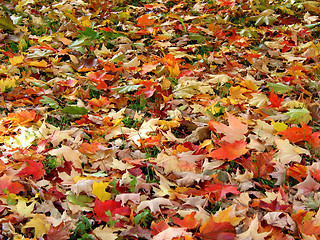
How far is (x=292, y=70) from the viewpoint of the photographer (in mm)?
2641

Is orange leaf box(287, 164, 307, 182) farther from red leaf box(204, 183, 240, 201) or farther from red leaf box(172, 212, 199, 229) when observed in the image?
red leaf box(172, 212, 199, 229)

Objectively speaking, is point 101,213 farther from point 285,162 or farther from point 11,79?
point 11,79

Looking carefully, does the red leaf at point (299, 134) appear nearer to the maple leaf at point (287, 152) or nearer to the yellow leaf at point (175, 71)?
the maple leaf at point (287, 152)

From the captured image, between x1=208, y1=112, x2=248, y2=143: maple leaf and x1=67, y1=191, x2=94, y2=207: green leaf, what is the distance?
2.80 ft

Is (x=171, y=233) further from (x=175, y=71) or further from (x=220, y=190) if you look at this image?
(x=175, y=71)

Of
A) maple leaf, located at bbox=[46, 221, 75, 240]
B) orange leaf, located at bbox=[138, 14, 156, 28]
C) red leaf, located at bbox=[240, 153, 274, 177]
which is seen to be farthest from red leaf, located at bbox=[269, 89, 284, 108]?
orange leaf, located at bbox=[138, 14, 156, 28]

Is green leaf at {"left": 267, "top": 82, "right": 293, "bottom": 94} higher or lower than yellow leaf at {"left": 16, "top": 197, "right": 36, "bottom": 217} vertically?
lower

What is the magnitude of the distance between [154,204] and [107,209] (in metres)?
0.23

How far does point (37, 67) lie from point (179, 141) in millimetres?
1634

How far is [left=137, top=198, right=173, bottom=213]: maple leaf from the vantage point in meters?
1.51

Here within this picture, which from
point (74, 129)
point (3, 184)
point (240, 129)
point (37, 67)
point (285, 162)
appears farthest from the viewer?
point (37, 67)

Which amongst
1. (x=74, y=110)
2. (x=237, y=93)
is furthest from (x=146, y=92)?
(x=237, y=93)

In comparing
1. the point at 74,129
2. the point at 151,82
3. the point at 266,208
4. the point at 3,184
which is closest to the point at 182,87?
the point at 151,82

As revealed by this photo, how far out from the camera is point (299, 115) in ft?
6.63
